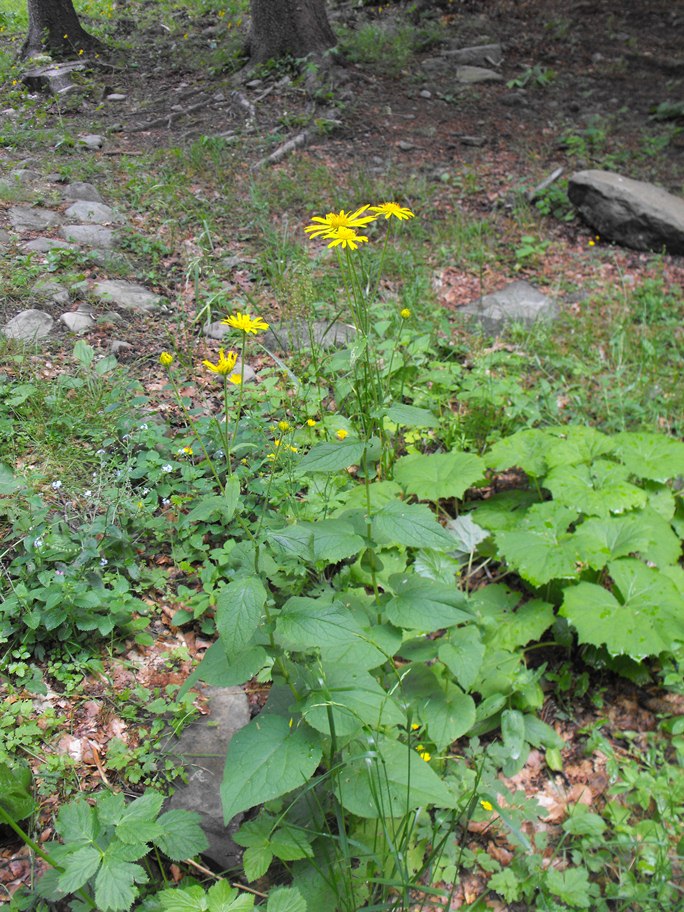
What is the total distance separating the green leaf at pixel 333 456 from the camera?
1.70 meters

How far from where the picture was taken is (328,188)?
19.2 ft

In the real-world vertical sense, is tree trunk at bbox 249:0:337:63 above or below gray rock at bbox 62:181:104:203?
above

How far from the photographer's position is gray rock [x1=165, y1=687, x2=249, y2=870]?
1.89 m

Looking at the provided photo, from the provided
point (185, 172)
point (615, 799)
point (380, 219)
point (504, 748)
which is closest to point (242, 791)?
point (504, 748)

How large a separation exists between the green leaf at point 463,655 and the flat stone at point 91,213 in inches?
163

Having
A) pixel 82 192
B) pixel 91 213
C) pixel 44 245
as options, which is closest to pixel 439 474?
pixel 44 245

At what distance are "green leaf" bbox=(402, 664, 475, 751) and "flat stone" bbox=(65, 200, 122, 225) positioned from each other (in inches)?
163

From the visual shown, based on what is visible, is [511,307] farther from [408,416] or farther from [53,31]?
[53,31]

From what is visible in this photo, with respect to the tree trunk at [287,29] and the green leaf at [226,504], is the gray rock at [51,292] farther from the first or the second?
the tree trunk at [287,29]

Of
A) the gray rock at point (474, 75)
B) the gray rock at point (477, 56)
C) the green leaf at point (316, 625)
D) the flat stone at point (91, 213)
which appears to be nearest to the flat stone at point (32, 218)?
the flat stone at point (91, 213)

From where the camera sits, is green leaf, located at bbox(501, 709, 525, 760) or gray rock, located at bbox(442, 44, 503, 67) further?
gray rock, located at bbox(442, 44, 503, 67)

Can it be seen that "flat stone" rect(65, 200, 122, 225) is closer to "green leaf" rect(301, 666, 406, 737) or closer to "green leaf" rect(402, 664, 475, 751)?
"green leaf" rect(402, 664, 475, 751)

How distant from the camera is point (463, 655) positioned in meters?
2.14

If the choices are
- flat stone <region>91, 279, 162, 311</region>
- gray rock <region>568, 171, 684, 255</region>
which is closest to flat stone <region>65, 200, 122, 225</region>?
flat stone <region>91, 279, 162, 311</region>
